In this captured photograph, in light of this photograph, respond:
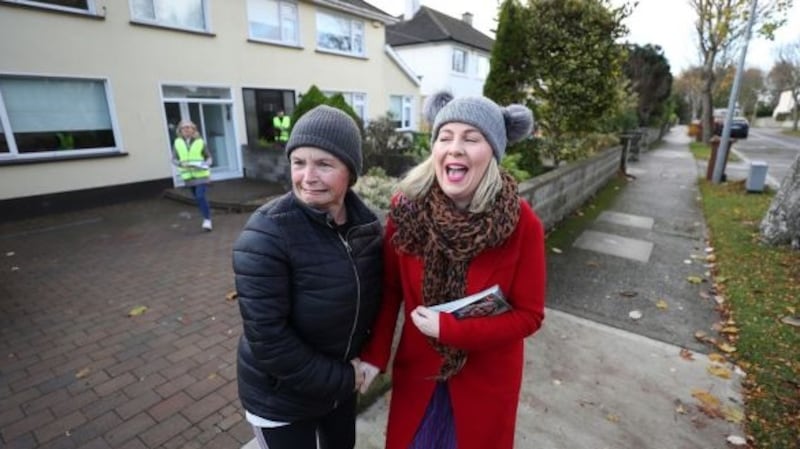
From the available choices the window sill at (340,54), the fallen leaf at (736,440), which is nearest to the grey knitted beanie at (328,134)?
the fallen leaf at (736,440)

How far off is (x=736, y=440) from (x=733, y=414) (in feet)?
0.94

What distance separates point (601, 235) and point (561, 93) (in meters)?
2.86

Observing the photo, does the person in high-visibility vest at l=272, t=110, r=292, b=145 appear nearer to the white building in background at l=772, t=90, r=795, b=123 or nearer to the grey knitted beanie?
the grey knitted beanie

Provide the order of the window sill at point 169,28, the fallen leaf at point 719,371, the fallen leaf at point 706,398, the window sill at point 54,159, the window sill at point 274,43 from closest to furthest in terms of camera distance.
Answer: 1. the fallen leaf at point 706,398
2. the fallen leaf at point 719,371
3. the window sill at point 54,159
4. the window sill at point 169,28
5. the window sill at point 274,43

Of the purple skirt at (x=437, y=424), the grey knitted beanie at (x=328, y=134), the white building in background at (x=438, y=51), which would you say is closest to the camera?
the grey knitted beanie at (x=328, y=134)

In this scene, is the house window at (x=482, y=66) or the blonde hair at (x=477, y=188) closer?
the blonde hair at (x=477, y=188)

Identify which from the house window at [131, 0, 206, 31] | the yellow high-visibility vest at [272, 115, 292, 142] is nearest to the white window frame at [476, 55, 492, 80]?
the yellow high-visibility vest at [272, 115, 292, 142]

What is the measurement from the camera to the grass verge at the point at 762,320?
9.02 ft

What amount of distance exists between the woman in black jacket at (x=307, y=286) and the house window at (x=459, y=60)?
989 inches

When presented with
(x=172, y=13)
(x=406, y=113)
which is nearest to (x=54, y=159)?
(x=172, y=13)

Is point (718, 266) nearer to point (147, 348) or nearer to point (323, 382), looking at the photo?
point (323, 382)

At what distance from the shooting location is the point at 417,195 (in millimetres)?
1712

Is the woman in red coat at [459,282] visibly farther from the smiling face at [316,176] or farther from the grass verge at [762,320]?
the grass verge at [762,320]

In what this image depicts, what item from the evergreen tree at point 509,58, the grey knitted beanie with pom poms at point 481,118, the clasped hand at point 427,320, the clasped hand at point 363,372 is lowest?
the clasped hand at point 363,372
